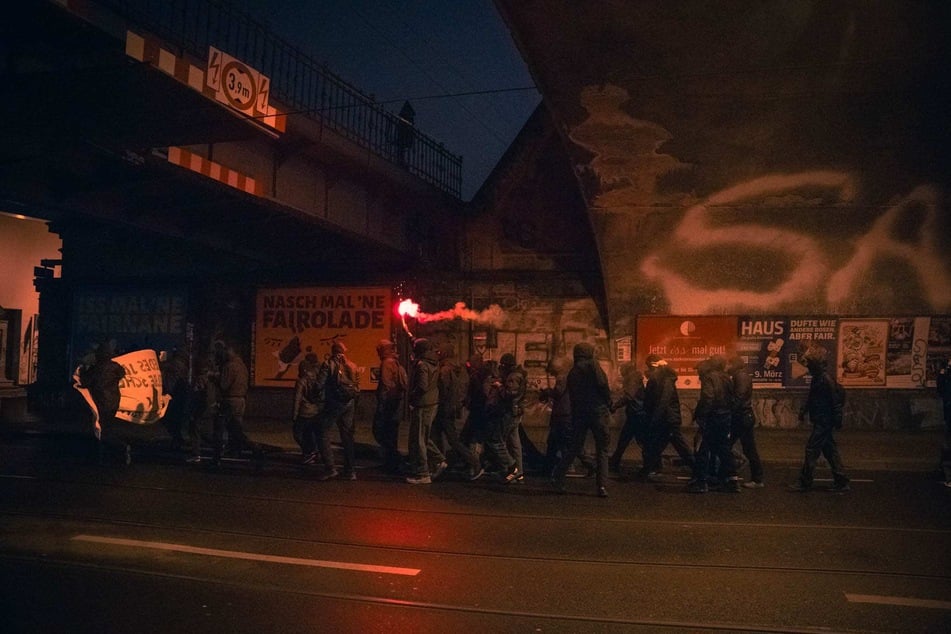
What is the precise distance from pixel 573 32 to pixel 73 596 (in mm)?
8168

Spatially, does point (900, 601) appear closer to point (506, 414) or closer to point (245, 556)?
point (245, 556)

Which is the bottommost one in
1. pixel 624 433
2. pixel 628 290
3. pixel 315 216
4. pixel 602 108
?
pixel 624 433

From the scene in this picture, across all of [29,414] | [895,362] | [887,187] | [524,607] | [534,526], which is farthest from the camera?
[29,414]

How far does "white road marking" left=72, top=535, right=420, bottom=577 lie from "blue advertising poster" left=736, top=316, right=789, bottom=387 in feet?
40.1

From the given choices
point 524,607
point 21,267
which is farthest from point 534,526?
point 21,267

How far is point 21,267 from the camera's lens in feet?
106

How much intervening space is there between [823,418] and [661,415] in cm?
191

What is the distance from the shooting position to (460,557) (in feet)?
20.9

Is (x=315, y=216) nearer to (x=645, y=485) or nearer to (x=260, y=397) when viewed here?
(x=260, y=397)

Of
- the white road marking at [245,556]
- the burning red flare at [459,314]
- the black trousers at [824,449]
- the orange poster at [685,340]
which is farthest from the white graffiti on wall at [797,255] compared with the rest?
the white road marking at [245,556]

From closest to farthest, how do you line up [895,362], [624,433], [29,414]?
1. [624,433]
2. [895,362]
3. [29,414]

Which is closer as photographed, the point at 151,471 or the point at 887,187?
the point at 151,471

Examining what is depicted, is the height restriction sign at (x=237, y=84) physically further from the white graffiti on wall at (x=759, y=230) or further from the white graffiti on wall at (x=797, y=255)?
the white graffiti on wall at (x=797, y=255)

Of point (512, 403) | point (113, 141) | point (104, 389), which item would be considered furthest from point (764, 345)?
point (113, 141)
